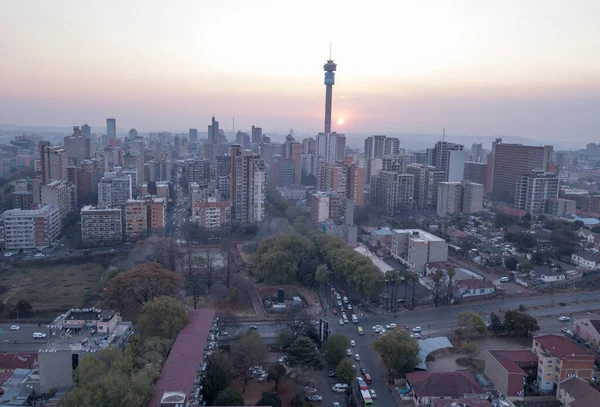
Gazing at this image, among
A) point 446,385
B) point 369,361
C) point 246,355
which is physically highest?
point 246,355

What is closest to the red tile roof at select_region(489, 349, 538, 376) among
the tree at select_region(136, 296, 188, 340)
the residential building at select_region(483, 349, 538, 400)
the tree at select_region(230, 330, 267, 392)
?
the residential building at select_region(483, 349, 538, 400)

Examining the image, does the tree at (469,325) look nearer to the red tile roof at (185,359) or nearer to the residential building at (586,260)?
the red tile roof at (185,359)

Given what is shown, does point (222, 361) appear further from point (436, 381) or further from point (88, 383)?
point (436, 381)

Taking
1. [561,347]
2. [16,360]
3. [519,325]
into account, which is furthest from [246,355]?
[519,325]

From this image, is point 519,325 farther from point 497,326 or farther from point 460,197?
point 460,197

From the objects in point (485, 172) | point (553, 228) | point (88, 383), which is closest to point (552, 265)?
point (553, 228)

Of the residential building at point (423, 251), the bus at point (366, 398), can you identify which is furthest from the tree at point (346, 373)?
the residential building at point (423, 251)
